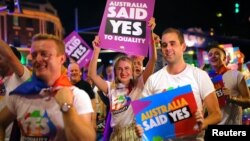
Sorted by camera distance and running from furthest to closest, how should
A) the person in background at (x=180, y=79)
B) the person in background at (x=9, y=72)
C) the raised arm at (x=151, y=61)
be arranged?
the raised arm at (x=151, y=61)
the person in background at (x=180, y=79)
the person in background at (x=9, y=72)

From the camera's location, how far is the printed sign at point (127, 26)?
5.98m

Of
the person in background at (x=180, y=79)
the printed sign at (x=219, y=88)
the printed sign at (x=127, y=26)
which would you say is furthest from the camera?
the printed sign at (x=219, y=88)

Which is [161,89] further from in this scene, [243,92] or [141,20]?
[243,92]

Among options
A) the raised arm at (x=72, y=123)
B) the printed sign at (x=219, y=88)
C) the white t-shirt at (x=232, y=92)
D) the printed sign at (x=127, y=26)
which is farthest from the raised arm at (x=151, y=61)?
the raised arm at (x=72, y=123)

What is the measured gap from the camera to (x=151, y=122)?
430cm

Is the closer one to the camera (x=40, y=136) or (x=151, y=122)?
(x=40, y=136)

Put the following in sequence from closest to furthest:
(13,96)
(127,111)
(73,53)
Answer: (13,96) → (127,111) → (73,53)

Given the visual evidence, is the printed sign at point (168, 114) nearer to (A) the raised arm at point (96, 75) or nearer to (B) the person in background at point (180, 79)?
(B) the person in background at point (180, 79)

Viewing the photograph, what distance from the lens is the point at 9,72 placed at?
5.08m

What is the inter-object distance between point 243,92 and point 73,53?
6230 millimetres

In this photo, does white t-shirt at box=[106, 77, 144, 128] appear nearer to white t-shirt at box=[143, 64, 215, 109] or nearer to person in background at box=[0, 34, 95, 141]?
white t-shirt at box=[143, 64, 215, 109]

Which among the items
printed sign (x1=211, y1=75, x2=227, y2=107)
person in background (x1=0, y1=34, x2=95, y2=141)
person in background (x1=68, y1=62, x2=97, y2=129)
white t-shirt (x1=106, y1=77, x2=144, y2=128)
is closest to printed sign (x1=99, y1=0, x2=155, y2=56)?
white t-shirt (x1=106, y1=77, x2=144, y2=128)

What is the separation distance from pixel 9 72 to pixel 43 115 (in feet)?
6.29

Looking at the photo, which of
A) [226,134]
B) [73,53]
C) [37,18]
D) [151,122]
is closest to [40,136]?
[151,122]
